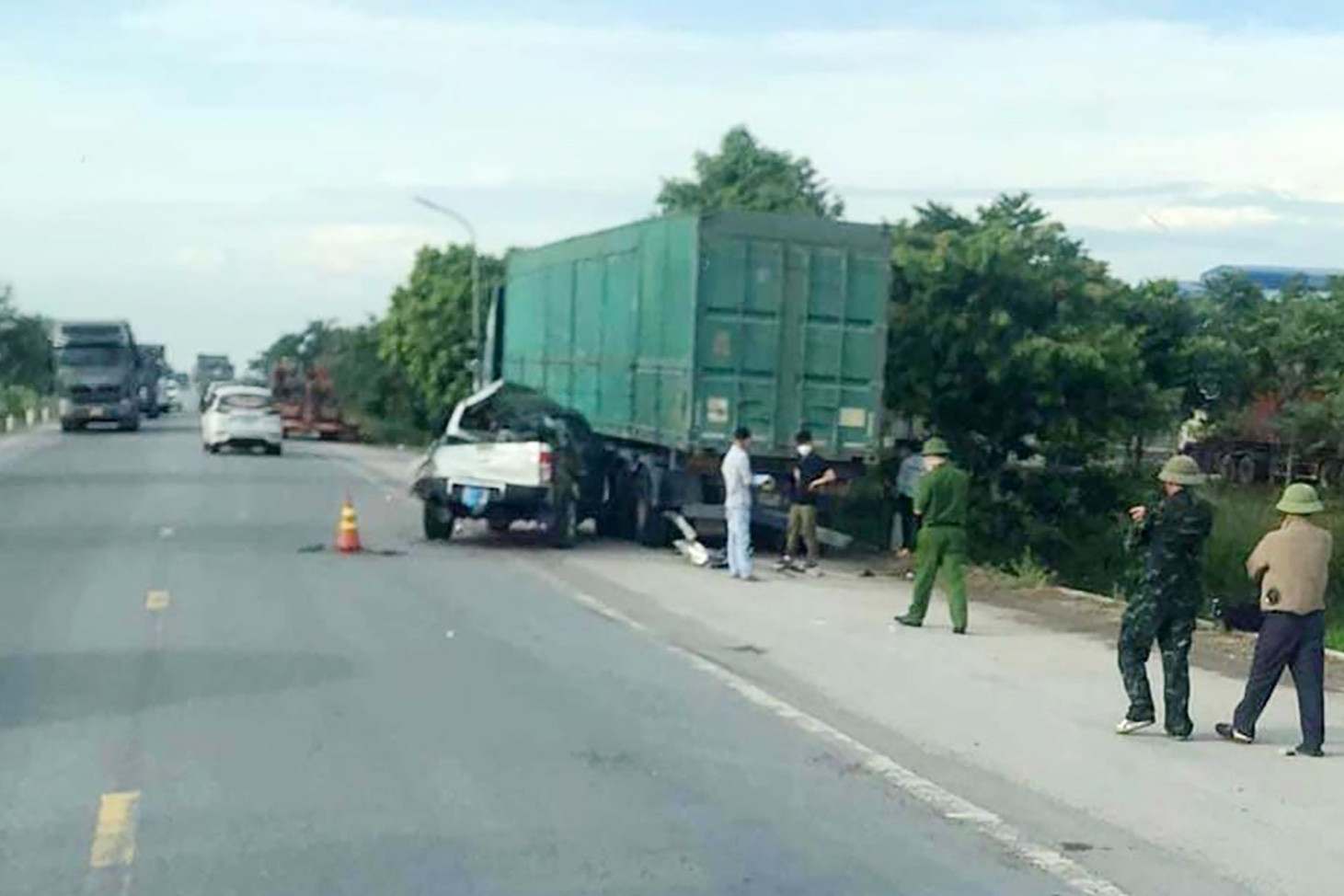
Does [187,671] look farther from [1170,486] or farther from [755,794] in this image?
[1170,486]

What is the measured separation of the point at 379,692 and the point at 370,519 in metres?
16.9

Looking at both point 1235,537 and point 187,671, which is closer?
point 187,671

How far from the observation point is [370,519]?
30.2 m

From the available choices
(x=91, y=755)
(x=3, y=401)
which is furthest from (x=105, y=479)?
(x=3, y=401)

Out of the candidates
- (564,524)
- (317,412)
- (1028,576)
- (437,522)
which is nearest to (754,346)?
(564,524)

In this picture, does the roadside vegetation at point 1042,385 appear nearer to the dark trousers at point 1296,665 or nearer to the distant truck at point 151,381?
the dark trousers at point 1296,665

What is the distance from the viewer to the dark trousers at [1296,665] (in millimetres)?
12312

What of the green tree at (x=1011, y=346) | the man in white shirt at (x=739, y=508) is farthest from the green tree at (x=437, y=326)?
the man in white shirt at (x=739, y=508)

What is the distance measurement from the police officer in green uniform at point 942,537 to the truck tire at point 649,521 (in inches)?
308

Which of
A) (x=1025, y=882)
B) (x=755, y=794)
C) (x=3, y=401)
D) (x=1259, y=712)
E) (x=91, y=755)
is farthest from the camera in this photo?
(x=3, y=401)

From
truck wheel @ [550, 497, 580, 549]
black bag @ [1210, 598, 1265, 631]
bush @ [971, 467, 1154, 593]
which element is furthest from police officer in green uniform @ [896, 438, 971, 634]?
bush @ [971, 467, 1154, 593]

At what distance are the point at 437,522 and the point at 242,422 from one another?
86.1 ft

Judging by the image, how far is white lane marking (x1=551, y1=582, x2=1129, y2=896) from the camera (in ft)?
29.0

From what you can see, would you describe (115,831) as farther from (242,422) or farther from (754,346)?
(242,422)
